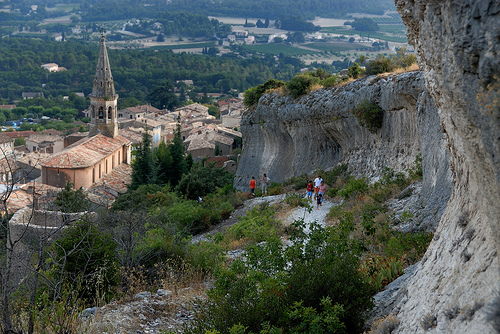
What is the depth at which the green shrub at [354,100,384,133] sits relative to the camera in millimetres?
14711

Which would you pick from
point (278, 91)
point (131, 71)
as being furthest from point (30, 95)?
point (278, 91)

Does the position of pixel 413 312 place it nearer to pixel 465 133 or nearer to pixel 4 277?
pixel 465 133

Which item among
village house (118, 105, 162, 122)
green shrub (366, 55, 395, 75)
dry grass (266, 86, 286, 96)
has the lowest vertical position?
village house (118, 105, 162, 122)

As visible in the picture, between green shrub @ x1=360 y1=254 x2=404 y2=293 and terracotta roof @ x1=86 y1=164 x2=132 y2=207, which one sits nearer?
green shrub @ x1=360 y1=254 x2=404 y2=293

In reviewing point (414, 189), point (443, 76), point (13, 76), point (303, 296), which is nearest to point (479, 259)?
point (443, 76)

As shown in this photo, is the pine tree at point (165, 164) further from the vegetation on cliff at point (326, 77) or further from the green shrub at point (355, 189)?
the green shrub at point (355, 189)

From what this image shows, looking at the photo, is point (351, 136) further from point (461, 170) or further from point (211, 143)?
point (211, 143)

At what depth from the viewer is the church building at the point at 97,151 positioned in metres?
38.2

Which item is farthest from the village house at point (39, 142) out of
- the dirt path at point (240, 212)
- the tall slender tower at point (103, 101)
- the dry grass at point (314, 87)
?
the dirt path at point (240, 212)

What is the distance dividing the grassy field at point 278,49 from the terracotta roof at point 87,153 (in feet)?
430

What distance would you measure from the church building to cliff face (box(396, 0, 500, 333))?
118 feet

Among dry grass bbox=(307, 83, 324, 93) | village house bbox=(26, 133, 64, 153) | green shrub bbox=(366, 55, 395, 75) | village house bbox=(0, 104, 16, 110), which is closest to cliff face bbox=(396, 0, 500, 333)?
green shrub bbox=(366, 55, 395, 75)

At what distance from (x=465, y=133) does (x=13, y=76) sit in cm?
13765

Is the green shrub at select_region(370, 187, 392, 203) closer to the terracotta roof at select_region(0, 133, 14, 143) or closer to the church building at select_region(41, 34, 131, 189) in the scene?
the church building at select_region(41, 34, 131, 189)
